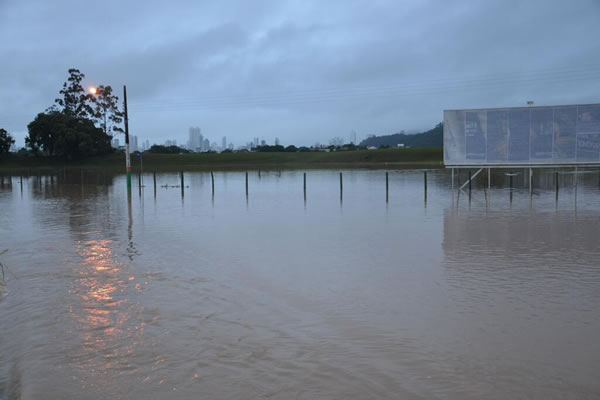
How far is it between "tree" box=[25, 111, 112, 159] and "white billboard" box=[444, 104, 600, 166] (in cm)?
6399

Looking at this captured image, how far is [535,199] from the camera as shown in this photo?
24641mm

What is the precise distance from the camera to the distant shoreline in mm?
79000

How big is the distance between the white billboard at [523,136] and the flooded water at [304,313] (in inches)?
383

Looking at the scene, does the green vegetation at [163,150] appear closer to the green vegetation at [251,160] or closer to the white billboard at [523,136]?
the green vegetation at [251,160]

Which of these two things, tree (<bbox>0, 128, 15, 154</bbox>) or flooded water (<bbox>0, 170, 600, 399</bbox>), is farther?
tree (<bbox>0, 128, 15, 154</bbox>)

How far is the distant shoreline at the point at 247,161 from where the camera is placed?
259 ft

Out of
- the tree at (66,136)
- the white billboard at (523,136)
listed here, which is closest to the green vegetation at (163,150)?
the tree at (66,136)

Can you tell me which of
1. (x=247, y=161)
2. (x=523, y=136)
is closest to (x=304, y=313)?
(x=523, y=136)

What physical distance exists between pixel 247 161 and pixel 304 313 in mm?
85907

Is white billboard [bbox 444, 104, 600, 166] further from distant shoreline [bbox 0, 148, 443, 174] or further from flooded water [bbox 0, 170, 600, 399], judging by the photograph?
distant shoreline [bbox 0, 148, 443, 174]

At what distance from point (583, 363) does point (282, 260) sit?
21.6ft

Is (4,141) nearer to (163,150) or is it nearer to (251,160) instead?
(163,150)

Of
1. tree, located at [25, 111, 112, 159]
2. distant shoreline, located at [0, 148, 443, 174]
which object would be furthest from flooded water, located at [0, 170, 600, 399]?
tree, located at [25, 111, 112, 159]

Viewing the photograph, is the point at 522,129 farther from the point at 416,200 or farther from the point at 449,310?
the point at 449,310
